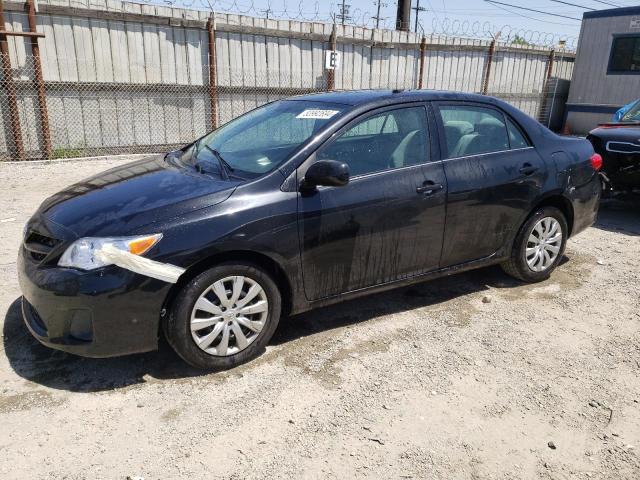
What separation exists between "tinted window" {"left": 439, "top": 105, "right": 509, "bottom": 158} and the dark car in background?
313 cm

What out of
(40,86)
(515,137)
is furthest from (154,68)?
(515,137)

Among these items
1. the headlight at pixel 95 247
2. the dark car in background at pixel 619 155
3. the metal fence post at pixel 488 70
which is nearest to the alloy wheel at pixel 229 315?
the headlight at pixel 95 247

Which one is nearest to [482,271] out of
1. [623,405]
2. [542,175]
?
[542,175]

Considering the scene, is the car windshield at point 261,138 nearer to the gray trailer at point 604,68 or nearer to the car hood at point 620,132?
the car hood at point 620,132

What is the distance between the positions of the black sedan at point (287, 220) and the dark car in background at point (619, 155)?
7.88ft

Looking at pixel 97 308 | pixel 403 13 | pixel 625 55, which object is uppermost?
pixel 403 13

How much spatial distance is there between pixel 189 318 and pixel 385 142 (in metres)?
1.85

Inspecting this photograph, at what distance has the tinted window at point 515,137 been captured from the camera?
4441 millimetres

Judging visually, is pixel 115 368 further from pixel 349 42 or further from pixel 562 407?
pixel 349 42

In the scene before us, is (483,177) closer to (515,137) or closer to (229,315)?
(515,137)

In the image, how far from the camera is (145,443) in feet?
8.77

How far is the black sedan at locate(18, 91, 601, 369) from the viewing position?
2943mm

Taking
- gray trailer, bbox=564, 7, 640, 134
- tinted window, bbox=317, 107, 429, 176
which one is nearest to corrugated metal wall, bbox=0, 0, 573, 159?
gray trailer, bbox=564, 7, 640, 134

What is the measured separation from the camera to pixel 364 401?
120 inches
